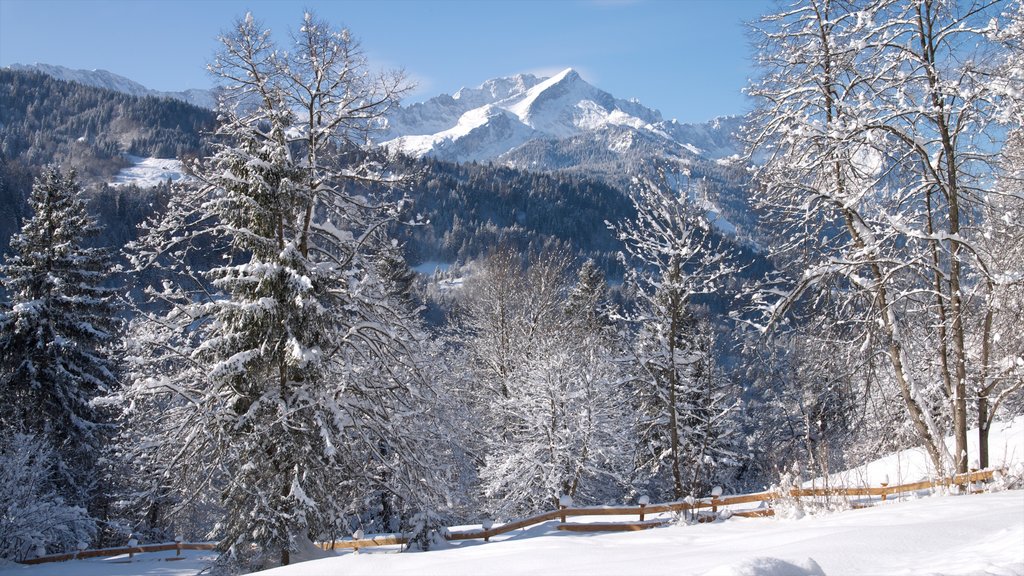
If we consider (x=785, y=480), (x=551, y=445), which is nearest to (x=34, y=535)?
(x=551, y=445)

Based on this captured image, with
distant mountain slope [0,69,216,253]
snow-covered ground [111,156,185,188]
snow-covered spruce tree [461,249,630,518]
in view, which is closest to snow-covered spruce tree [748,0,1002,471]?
snow-covered spruce tree [461,249,630,518]

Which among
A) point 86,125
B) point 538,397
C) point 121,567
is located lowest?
point 121,567

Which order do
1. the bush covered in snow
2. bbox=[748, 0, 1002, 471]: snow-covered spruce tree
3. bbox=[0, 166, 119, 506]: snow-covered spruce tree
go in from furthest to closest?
bbox=[0, 166, 119, 506]: snow-covered spruce tree
the bush covered in snow
bbox=[748, 0, 1002, 471]: snow-covered spruce tree

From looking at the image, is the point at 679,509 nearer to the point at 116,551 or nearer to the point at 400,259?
the point at 400,259

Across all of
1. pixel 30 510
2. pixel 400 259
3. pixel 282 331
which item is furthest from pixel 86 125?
pixel 282 331

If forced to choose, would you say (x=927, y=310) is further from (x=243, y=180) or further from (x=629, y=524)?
(x=243, y=180)

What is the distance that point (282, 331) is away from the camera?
9641 millimetres

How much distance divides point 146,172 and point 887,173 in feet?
570

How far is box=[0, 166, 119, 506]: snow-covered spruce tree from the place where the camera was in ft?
58.5

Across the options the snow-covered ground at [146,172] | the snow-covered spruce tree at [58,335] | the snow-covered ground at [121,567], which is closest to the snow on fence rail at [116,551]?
the snow-covered ground at [121,567]

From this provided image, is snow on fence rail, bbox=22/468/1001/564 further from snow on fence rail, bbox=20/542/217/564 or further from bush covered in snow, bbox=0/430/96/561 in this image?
bush covered in snow, bbox=0/430/96/561

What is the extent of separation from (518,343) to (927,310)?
16607mm

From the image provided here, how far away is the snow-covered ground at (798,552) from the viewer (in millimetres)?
3463

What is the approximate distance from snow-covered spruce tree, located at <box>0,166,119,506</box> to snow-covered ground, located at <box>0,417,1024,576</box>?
1650 centimetres
